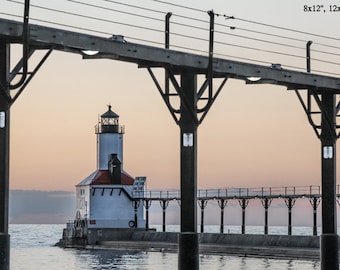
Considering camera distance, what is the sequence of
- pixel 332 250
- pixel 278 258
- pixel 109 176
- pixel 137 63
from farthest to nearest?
pixel 109 176 < pixel 278 258 < pixel 332 250 < pixel 137 63

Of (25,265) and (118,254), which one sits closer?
(25,265)

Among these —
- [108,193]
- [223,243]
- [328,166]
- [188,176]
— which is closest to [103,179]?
[108,193]

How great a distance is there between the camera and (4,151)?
2866cm

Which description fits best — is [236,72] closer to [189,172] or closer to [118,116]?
[189,172]

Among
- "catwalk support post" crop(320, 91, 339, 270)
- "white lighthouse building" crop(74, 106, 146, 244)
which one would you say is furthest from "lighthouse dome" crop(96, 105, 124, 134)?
"catwalk support post" crop(320, 91, 339, 270)

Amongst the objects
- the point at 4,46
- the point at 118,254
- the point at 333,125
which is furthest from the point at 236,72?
the point at 118,254

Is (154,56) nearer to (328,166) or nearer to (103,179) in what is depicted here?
(328,166)

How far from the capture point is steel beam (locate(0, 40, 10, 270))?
28.6m

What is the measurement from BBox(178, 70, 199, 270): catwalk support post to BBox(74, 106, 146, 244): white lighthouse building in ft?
246

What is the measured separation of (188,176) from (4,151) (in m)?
6.50

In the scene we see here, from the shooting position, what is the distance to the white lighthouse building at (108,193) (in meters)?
108

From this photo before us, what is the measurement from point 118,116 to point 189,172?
3197 inches

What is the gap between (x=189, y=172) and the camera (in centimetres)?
3316

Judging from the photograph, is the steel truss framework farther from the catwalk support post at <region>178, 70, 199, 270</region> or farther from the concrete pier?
the concrete pier
